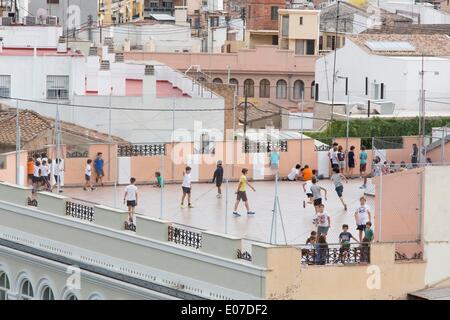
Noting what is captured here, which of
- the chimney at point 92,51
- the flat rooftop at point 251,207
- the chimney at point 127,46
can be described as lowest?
the chimney at point 127,46

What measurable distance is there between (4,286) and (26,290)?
0.68 metres

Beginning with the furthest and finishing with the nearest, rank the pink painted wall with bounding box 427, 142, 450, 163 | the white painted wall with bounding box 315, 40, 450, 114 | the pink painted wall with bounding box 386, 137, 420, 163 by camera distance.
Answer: the white painted wall with bounding box 315, 40, 450, 114 → the pink painted wall with bounding box 386, 137, 420, 163 → the pink painted wall with bounding box 427, 142, 450, 163

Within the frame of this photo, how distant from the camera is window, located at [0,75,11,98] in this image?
47031mm

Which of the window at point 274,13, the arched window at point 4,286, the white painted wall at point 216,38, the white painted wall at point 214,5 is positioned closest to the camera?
the arched window at point 4,286

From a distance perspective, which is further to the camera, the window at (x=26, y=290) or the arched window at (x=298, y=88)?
the arched window at (x=298, y=88)

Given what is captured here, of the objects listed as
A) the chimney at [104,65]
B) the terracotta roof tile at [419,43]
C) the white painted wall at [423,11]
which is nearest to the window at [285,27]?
the white painted wall at [423,11]

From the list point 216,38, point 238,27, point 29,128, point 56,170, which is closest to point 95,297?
point 56,170

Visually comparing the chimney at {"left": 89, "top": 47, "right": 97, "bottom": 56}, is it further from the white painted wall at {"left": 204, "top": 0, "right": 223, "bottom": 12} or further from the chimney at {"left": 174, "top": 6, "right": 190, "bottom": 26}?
the white painted wall at {"left": 204, "top": 0, "right": 223, "bottom": 12}

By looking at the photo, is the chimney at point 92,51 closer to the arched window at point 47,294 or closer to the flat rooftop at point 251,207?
the flat rooftop at point 251,207

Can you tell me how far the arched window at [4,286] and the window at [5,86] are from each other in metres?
15.3

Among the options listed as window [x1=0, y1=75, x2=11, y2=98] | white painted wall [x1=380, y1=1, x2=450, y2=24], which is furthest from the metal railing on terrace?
white painted wall [x1=380, y1=1, x2=450, y2=24]

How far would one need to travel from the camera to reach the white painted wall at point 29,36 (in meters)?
50.3

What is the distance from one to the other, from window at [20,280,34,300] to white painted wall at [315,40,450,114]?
2401cm

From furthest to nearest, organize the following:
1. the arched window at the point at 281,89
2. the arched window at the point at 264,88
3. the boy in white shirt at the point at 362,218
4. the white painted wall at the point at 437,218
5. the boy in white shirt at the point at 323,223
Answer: the arched window at the point at 281,89
the arched window at the point at 264,88
the boy in white shirt at the point at 362,218
the boy in white shirt at the point at 323,223
the white painted wall at the point at 437,218
